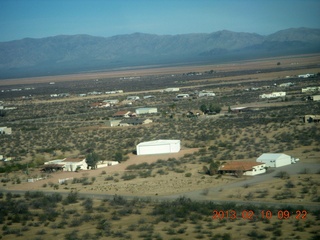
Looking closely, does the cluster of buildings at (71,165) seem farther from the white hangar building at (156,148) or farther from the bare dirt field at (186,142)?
the white hangar building at (156,148)

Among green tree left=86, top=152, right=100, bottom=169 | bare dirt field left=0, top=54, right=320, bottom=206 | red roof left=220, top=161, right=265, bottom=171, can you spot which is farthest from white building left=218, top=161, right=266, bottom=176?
green tree left=86, top=152, right=100, bottom=169

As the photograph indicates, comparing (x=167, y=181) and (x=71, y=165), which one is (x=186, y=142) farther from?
(x=167, y=181)

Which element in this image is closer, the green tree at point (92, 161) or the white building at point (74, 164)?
the green tree at point (92, 161)

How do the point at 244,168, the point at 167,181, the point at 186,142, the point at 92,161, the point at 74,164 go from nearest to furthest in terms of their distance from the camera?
the point at 167,181
the point at 244,168
the point at 92,161
the point at 74,164
the point at 186,142
